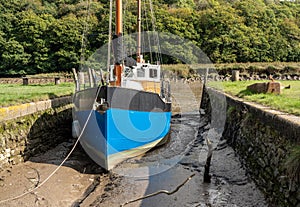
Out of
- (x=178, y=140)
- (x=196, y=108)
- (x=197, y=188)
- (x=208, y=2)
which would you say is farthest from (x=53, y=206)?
(x=208, y=2)

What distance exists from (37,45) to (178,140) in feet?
147

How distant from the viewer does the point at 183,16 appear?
61.9m

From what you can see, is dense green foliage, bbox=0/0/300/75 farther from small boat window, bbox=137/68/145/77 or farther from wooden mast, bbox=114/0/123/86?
wooden mast, bbox=114/0/123/86

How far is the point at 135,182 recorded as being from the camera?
7.45m

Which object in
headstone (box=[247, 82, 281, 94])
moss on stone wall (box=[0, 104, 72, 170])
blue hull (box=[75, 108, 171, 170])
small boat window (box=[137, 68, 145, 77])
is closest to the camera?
moss on stone wall (box=[0, 104, 72, 170])

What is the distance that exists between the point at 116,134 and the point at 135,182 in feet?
4.90

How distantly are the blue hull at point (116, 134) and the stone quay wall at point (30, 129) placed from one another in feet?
3.84

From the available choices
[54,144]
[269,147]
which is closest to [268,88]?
[269,147]

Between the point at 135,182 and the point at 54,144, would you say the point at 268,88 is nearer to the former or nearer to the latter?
the point at 135,182

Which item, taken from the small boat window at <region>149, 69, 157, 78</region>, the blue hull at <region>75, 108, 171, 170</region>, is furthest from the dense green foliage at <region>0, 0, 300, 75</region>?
the blue hull at <region>75, 108, 171, 170</region>

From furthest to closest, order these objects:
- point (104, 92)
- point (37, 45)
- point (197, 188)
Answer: point (37, 45), point (104, 92), point (197, 188)

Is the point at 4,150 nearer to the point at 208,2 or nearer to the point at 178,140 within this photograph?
the point at 178,140

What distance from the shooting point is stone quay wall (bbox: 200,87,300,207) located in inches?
180

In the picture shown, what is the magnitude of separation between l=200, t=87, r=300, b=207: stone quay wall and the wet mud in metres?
0.32
